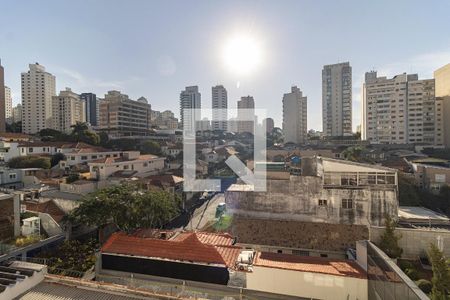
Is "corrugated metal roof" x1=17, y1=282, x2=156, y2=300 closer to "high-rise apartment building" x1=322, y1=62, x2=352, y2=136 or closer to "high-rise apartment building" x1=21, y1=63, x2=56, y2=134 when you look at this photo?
"high-rise apartment building" x1=322, y1=62, x2=352, y2=136

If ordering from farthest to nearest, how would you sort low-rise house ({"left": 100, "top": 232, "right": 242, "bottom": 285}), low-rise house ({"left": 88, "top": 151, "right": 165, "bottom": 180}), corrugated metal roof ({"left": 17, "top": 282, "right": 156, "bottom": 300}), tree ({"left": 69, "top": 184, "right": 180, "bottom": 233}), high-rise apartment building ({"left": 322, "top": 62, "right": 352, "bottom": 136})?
high-rise apartment building ({"left": 322, "top": 62, "right": 352, "bottom": 136}) → low-rise house ({"left": 88, "top": 151, "right": 165, "bottom": 180}) → tree ({"left": 69, "top": 184, "right": 180, "bottom": 233}) → low-rise house ({"left": 100, "top": 232, "right": 242, "bottom": 285}) → corrugated metal roof ({"left": 17, "top": 282, "right": 156, "bottom": 300})

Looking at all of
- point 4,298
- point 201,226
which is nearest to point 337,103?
point 201,226

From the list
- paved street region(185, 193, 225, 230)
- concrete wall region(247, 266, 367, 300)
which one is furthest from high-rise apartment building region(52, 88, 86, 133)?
concrete wall region(247, 266, 367, 300)

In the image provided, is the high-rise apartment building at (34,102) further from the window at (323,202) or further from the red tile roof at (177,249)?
the window at (323,202)

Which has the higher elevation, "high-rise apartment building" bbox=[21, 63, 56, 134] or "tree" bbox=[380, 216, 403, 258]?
"high-rise apartment building" bbox=[21, 63, 56, 134]

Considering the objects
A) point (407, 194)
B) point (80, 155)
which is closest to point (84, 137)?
point (80, 155)

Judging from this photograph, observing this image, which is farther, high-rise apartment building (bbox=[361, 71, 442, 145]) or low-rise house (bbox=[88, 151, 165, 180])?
high-rise apartment building (bbox=[361, 71, 442, 145])

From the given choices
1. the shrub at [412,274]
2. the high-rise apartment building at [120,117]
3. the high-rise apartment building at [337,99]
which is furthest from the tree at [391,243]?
the high-rise apartment building at [337,99]
